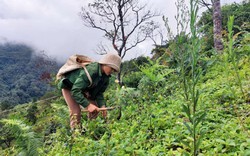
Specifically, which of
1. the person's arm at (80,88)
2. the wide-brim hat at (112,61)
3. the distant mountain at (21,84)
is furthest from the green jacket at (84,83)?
the distant mountain at (21,84)

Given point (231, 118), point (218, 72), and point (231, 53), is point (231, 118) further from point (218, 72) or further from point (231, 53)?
point (218, 72)

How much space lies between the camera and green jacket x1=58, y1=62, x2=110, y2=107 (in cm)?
361

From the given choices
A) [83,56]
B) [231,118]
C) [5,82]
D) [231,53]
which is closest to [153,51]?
[83,56]

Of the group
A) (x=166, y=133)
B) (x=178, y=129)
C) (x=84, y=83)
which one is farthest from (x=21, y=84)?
(x=178, y=129)

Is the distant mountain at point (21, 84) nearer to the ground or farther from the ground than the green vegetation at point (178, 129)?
farther from the ground

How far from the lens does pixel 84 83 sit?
3682mm

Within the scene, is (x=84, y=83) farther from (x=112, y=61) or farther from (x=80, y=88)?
(x=112, y=61)

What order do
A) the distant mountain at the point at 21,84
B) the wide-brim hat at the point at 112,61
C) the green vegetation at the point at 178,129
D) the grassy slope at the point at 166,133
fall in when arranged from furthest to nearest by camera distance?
the distant mountain at the point at 21,84 → the wide-brim hat at the point at 112,61 → the grassy slope at the point at 166,133 → the green vegetation at the point at 178,129

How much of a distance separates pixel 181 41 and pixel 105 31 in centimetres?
1832

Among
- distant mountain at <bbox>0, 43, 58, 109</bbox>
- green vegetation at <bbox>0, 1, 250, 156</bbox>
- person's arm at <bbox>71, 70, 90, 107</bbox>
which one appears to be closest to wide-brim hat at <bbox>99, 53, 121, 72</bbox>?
person's arm at <bbox>71, 70, 90, 107</bbox>

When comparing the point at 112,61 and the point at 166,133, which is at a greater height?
the point at 112,61

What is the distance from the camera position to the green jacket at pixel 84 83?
3.61 meters

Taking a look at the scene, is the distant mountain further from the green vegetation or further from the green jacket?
the green vegetation

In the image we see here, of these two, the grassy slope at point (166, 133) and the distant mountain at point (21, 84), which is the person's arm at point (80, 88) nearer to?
the grassy slope at point (166, 133)
